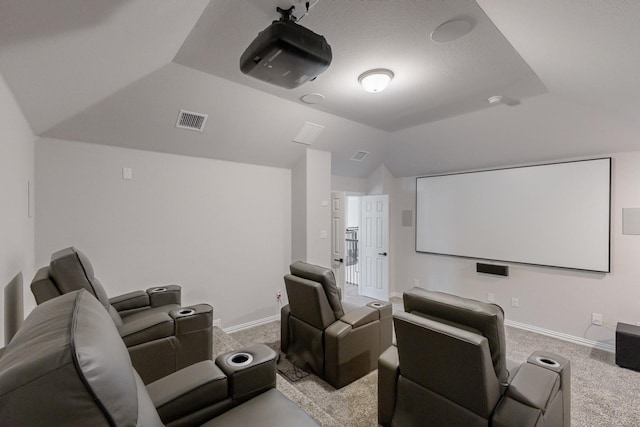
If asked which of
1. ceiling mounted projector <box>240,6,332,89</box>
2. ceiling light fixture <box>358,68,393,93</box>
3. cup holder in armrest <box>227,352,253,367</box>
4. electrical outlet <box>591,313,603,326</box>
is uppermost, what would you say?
ceiling light fixture <box>358,68,393,93</box>

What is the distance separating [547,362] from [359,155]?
3.64 metres

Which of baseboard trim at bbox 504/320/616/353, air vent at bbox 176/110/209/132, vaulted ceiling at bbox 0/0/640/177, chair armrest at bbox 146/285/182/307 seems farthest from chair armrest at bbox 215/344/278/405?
baseboard trim at bbox 504/320/616/353

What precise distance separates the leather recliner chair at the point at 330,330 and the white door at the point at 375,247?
2542 mm

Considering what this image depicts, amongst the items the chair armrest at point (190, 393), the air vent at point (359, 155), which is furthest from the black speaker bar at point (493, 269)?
the chair armrest at point (190, 393)

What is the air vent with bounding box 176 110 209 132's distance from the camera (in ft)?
9.75

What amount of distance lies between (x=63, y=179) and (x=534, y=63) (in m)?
4.29

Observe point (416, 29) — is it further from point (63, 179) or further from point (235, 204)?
point (63, 179)

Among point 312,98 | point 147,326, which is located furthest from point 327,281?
point 312,98

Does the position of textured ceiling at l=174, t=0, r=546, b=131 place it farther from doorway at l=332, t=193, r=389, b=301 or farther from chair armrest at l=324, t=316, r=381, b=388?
doorway at l=332, t=193, r=389, b=301

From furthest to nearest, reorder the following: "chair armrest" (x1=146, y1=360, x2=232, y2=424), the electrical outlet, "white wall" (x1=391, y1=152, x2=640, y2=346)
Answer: the electrical outlet, "white wall" (x1=391, y1=152, x2=640, y2=346), "chair armrest" (x1=146, y1=360, x2=232, y2=424)

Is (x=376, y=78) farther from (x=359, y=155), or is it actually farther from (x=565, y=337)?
(x=565, y=337)

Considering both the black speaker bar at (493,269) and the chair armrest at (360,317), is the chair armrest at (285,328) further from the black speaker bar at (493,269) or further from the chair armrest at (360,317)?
the black speaker bar at (493,269)

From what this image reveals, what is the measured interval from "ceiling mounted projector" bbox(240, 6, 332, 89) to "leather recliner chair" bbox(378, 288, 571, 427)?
5.09ft

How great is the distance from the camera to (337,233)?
471 cm
